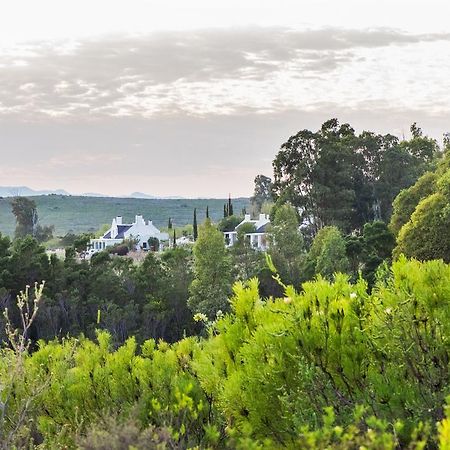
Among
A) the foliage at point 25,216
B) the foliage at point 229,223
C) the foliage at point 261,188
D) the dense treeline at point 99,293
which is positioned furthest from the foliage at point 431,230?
the foliage at point 25,216

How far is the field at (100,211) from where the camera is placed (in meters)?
106

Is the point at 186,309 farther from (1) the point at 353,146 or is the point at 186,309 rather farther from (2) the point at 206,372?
(2) the point at 206,372

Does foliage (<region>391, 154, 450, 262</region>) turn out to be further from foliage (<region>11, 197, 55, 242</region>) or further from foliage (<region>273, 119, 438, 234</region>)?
foliage (<region>11, 197, 55, 242</region>)

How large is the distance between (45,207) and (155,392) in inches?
4510

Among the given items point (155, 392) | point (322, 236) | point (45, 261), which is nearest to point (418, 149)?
point (322, 236)

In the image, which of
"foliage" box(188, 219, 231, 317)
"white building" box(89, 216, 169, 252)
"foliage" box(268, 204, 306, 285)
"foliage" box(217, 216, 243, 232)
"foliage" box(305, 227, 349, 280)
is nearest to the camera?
"foliage" box(305, 227, 349, 280)

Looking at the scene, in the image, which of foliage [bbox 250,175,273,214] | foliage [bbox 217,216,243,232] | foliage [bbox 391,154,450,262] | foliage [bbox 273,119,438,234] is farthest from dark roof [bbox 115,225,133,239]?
foliage [bbox 391,154,450,262]

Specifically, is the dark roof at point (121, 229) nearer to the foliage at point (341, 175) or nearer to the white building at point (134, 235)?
the white building at point (134, 235)

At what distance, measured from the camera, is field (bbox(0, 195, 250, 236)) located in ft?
348

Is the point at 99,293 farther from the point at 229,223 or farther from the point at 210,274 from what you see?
the point at 229,223

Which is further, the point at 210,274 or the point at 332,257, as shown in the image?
the point at 210,274

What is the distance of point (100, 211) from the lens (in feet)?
384

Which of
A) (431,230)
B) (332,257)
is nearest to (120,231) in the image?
(332,257)

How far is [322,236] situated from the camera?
102 ft
